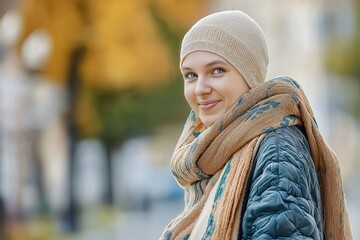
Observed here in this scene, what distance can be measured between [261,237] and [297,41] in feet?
107

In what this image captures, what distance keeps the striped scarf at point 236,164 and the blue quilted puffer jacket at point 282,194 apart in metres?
0.04

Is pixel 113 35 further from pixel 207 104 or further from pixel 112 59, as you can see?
pixel 207 104

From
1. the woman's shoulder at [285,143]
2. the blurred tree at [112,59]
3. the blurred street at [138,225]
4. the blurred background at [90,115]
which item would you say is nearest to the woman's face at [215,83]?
the woman's shoulder at [285,143]

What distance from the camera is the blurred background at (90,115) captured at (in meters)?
15.0

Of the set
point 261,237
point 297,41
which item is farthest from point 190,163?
point 297,41

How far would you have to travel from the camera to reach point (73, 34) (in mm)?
15922

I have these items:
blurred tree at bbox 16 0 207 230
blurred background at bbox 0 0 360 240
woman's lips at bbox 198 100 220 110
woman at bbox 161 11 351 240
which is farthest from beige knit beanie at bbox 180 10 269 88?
blurred tree at bbox 16 0 207 230

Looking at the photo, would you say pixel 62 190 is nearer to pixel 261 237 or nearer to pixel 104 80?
pixel 104 80

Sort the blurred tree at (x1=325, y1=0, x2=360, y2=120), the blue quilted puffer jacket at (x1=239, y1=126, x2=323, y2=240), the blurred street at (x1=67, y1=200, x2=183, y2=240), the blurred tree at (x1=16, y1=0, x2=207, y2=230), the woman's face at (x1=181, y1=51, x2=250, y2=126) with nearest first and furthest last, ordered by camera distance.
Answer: the blue quilted puffer jacket at (x1=239, y1=126, x2=323, y2=240) < the woman's face at (x1=181, y1=51, x2=250, y2=126) < the blurred tree at (x1=16, y1=0, x2=207, y2=230) < the blurred street at (x1=67, y1=200, x2=183, y2=240) < the blurred tree at (x1=325, y1=0, x2=360, y2=120)

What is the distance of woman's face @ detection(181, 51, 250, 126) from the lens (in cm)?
330

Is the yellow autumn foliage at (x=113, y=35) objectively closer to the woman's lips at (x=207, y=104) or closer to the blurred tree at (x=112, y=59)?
the blurred tree at (x=112, y=59)

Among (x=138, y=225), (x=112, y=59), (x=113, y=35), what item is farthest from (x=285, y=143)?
(x=138, y=225)

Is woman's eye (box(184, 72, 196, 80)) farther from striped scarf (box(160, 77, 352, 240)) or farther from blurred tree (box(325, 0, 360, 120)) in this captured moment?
blurred tree (box(325, 0, 360, 120))

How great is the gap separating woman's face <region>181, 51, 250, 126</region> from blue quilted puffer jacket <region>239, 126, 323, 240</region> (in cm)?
22
